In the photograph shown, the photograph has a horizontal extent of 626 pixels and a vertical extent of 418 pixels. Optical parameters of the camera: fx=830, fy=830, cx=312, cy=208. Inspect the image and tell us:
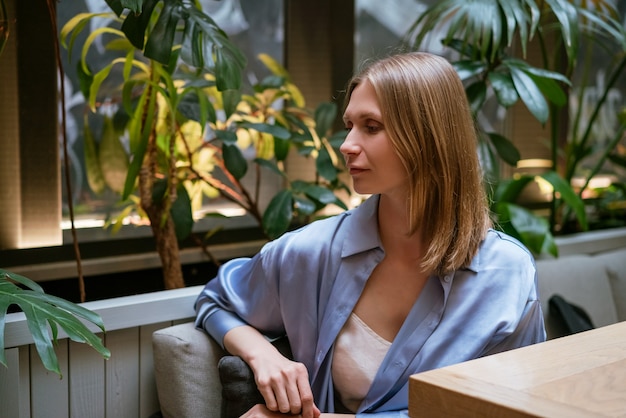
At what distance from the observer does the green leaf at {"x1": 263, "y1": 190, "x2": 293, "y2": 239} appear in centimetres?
239

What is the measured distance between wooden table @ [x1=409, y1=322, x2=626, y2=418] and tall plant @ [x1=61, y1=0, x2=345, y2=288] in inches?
41.8

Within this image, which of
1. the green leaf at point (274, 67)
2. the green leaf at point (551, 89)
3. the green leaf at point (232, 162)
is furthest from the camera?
the green leaf at point (274, 67)

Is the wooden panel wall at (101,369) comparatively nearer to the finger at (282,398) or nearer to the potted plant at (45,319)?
the potted plant at (45,319)

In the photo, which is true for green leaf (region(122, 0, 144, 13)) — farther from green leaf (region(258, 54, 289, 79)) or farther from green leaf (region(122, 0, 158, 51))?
green leaf (region(258, 54, 289, 79))

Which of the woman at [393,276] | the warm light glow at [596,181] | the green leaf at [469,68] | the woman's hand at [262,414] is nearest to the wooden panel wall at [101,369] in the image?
the woman at [393,276]

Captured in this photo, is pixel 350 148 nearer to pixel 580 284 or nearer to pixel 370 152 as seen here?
pixel 370 152

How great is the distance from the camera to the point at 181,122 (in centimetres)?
238

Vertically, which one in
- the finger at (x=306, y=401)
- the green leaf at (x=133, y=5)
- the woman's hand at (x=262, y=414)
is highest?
the green leaf at (x=133, y=5)

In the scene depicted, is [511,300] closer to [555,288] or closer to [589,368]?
[589,368]

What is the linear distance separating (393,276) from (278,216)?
2.29ft

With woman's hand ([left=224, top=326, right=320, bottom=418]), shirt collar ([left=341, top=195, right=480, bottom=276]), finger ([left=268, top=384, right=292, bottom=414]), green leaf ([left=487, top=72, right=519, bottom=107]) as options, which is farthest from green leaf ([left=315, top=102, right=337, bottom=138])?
finger ([left=268, top=384, right=292, bottom=414])

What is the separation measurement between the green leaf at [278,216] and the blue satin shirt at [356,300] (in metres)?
0.45

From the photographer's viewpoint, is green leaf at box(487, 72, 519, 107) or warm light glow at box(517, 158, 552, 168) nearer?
green leaf at box(487, 72, 519, 107)

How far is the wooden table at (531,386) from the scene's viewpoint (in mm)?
1034
